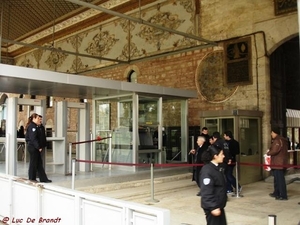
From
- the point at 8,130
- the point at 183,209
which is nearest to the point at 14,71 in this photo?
the point at 8,130

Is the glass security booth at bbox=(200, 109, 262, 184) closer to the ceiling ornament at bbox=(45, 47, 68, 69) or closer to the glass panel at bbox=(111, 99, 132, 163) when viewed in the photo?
the glass panel at bbox=(111, 99, 132, 163)

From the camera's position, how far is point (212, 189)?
3.42 metres

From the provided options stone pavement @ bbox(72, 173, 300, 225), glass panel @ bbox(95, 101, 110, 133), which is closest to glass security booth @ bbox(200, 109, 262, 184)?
stone pavement @ bbox(72, 173, 300, 225)

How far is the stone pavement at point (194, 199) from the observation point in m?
5.82

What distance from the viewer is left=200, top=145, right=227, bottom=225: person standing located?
339 centimetres

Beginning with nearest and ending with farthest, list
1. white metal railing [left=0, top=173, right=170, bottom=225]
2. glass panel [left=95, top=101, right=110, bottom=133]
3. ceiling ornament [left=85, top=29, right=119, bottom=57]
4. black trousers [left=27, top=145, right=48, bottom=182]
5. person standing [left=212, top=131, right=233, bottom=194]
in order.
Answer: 1. white metal railing [left=0, top=173, right=170, bottom=225]
2. person standing [left=212, top=131, right=233, bottom=194]
3. black trousers [left=27, top=145, right=48, bottom=182]
4. glass panel [left=95, top=101, right=110, bottom=133]
5. ceiling ornament [left=85, top=29, right=119, bottom=57]

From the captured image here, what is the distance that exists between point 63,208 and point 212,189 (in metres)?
1.89

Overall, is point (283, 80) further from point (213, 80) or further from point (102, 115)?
Answer: point (102, 115)

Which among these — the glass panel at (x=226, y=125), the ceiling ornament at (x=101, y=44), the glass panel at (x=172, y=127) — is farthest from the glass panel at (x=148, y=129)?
the ceiling ornament at (x=101, y=44)

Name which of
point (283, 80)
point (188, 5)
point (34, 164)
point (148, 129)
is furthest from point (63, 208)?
point (188, 5)

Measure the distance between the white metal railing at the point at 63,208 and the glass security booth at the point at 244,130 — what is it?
612 centimetres

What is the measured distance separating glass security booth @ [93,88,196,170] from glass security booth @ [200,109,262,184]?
4.31 feet

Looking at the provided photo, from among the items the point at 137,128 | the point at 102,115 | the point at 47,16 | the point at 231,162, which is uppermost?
the point at 47,16

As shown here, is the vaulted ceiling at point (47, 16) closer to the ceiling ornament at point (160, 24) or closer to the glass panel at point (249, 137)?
the ceiling ornament at point (160, 24)
